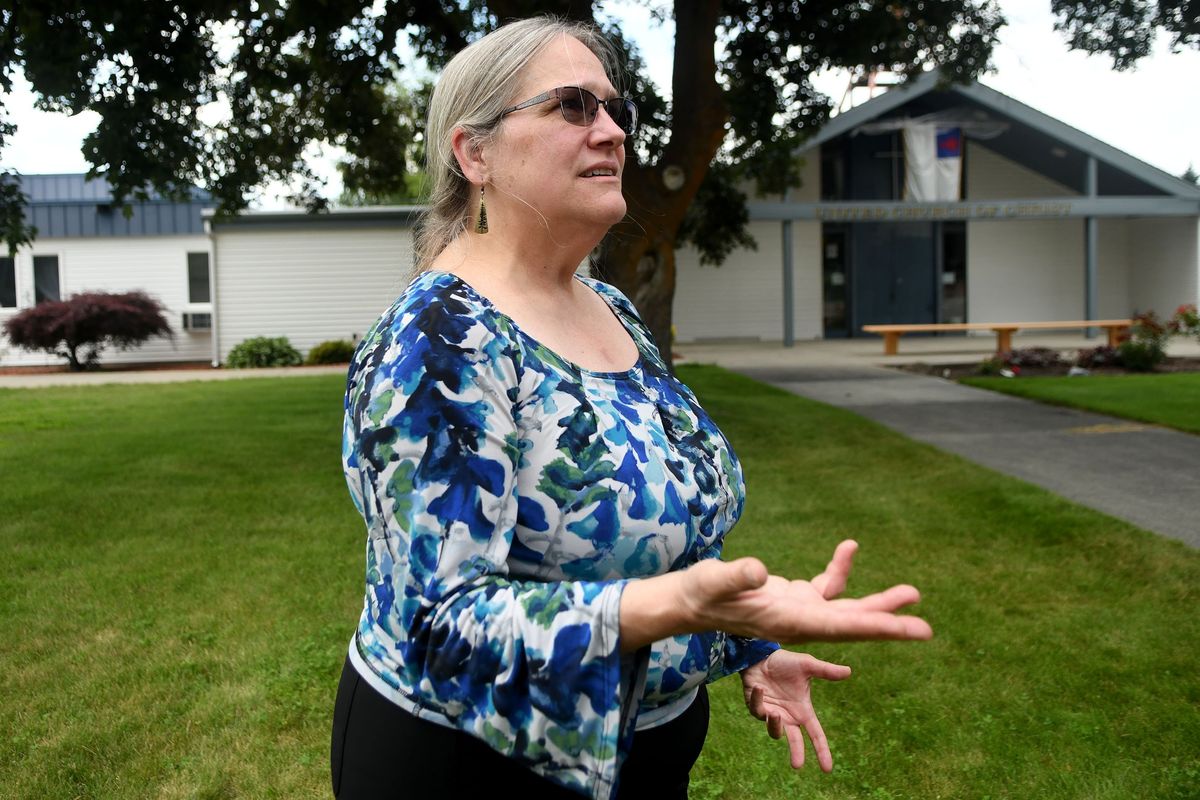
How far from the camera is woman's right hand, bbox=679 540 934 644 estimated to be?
1.18 m

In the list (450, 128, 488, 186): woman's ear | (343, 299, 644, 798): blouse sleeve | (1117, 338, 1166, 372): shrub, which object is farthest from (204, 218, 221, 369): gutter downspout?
(343, 299, 644, 798): blouse sleeve

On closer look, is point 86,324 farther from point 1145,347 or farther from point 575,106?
point 575,106

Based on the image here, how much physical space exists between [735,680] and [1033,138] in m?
25.3

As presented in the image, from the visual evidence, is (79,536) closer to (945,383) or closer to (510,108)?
(510,108)

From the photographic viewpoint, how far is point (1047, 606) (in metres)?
5.41

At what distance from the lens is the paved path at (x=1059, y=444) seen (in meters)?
7.29

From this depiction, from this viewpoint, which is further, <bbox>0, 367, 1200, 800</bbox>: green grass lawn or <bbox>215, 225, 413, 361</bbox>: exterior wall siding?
<bbox>215, 225, 413, 361</bbox>: exterior wall siding

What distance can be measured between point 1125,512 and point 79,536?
6.64 metres

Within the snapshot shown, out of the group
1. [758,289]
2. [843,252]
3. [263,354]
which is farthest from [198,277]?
[843,252]

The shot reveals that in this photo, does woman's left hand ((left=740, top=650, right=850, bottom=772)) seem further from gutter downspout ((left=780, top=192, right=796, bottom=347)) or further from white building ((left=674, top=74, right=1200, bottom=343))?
white building ((left=674, top=74, right=1200, bottom=343))

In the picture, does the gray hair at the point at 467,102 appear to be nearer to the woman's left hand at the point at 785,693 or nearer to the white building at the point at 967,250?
the woman's left hand at the point at 785,693

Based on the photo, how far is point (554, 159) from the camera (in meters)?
1.71

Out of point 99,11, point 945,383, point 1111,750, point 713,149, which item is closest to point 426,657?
point 1111,750

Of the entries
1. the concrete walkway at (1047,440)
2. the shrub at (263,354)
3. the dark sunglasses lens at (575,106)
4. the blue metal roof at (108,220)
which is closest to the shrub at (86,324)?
the shrub at (263,354)
